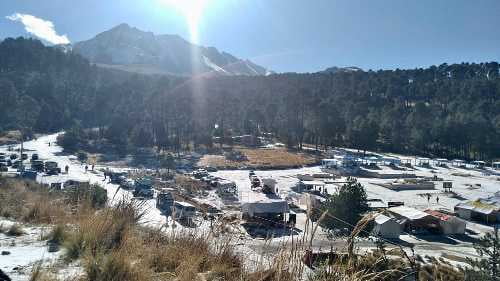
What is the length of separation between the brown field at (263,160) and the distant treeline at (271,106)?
647cm

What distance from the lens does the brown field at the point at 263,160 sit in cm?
4438

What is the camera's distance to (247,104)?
82.6m

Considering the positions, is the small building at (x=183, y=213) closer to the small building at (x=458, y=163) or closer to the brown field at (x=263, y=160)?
the brown field at (x=263, y=160)

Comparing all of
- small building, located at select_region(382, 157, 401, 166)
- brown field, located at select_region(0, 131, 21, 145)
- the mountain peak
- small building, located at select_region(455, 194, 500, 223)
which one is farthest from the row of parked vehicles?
the mountain peak

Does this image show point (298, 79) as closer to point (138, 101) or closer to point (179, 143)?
point (138, 101)

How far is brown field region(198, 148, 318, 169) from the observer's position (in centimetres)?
4438

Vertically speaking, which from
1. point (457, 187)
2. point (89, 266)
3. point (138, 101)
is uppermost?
point (138, 101)

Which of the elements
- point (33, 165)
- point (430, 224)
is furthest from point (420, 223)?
point (33, 165)

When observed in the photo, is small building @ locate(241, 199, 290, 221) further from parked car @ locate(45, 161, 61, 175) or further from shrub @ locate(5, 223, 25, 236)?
parked car @ locate(45, 161, 61, 175)

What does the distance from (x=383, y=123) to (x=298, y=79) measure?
121 feet

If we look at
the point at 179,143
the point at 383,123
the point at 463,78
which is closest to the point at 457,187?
the point at 383,123

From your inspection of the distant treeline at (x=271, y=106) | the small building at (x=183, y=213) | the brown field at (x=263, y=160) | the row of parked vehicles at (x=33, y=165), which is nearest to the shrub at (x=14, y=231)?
the small building at (x=183, y=213)

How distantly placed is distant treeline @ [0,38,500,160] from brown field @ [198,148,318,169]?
6.47 meters

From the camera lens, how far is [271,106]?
7194cm
